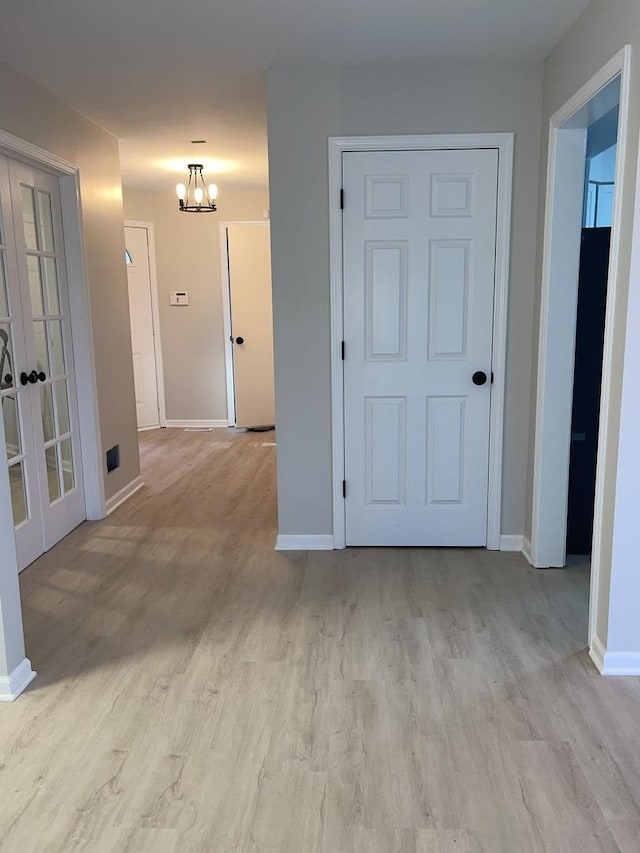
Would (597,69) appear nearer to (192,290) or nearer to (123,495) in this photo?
(123,495)

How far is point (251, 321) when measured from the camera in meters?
6.82

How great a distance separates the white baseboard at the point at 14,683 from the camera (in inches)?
86.4

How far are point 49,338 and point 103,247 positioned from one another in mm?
845

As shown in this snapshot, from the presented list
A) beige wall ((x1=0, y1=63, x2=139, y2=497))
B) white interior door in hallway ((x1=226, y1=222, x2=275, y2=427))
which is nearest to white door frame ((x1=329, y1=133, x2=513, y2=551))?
beige wall ((x1=0, y1=63, x2=139, y2=497))

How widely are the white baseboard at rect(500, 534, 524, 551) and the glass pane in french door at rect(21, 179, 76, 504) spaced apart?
97.4 inches

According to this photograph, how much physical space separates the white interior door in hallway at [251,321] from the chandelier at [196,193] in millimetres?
566

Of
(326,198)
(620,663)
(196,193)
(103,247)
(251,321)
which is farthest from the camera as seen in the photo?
(251,321)

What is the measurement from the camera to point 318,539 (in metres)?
3.54

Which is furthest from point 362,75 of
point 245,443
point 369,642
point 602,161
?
point 245,443

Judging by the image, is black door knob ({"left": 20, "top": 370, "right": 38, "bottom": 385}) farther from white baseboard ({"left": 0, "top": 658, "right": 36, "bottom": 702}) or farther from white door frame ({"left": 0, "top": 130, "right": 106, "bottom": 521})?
white baseboard ({"left": 0, "top": 658, "right": 36, "bottom": 702})

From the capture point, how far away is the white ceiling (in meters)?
2.50

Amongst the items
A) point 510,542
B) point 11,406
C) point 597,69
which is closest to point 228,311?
point 11,406

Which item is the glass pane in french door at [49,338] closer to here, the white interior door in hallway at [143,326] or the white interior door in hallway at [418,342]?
the white interior door in hallway at [418,342]

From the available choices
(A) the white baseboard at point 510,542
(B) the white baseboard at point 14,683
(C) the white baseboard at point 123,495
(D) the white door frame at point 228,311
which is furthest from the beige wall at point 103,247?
(A) the white baseboard at point 510,542
